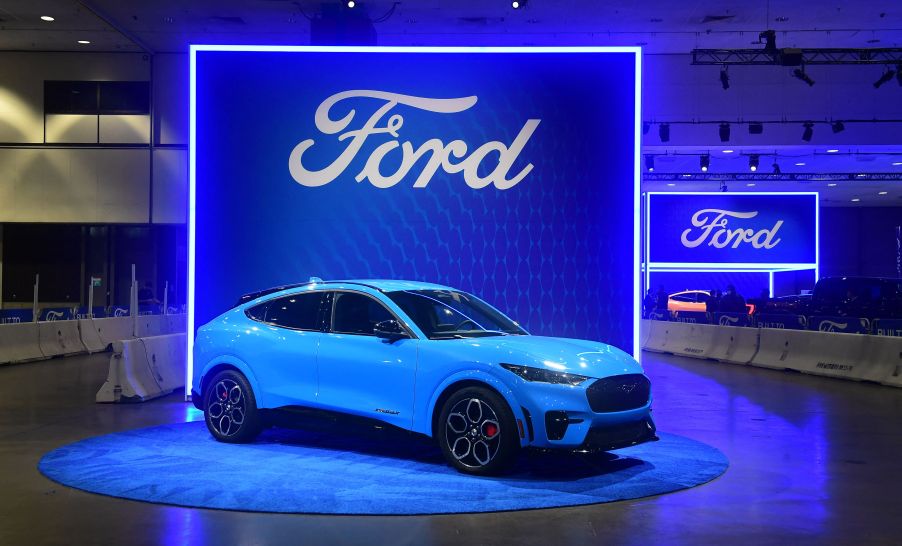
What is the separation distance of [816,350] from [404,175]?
1076cm

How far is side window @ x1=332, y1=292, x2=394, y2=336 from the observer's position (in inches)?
329

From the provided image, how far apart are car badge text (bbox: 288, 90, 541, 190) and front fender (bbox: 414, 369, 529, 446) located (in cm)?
526

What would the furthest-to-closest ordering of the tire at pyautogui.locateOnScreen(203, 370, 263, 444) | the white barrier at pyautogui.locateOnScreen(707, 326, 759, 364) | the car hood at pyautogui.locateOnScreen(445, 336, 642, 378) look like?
the white barrier at pyautogui.locateOnScreen(707, 326, 759, 364) → the tire at pyautogui.locateOnScreen(203, 370, 263, 444) → the car hood at pyautogui.locateOnScreen(445, 336, 642, 378)

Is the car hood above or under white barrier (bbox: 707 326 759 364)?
above

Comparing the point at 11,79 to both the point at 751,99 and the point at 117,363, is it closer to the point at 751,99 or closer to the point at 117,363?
the point at 117,363

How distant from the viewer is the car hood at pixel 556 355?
7.21 meters

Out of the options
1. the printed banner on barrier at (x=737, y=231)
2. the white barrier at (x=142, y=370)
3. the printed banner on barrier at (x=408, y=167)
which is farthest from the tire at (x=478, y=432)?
the printed banner on barrier at (x=737, y=231)

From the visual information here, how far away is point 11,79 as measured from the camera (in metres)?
30.9

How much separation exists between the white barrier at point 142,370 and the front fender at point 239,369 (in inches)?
152

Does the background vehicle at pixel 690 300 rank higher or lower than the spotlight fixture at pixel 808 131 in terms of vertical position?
lower

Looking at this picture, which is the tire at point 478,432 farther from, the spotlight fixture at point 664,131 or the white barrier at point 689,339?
the spotlight fixture at point 664,131

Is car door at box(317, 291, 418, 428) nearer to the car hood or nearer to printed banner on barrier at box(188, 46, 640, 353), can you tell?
the car hood

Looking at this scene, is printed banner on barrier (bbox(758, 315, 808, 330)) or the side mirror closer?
the side mirror

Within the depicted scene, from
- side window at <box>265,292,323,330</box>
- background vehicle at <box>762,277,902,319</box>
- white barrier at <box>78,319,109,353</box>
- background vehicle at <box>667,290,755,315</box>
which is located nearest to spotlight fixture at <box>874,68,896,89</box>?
background vehicle at <box>762,277,902,319</box>
